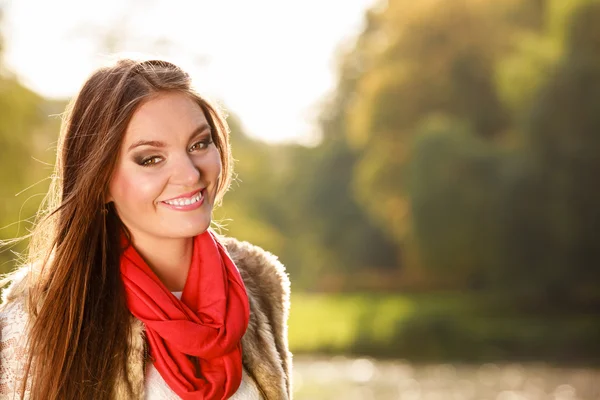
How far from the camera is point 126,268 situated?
8.39ft

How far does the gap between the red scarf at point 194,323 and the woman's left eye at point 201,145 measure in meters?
0.28

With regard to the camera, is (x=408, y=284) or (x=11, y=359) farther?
(x=408, y=284)

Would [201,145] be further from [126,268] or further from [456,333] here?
[456,333]

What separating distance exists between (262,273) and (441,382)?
1619 cm

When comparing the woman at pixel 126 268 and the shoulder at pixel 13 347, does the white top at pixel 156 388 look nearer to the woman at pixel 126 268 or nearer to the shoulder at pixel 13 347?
the woman at pixel 126 268

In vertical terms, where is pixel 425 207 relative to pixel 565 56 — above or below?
below

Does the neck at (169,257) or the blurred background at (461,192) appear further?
the blurred background at (461,192)

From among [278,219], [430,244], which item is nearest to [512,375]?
[430,244]

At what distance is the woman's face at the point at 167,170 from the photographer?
246 cm

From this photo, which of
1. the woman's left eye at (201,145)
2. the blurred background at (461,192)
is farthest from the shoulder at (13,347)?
the blurred background at (461,192)

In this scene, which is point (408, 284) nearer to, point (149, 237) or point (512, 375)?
point (512, 375)

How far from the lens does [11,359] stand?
2.47 m

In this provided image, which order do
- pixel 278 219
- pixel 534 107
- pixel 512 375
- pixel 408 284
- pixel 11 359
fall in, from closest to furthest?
pixel 11 359 → pixel 512 375 → pixel 534 107 → pixel 408 284 → pixel 278 219

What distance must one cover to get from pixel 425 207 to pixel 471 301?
14.7 feet
